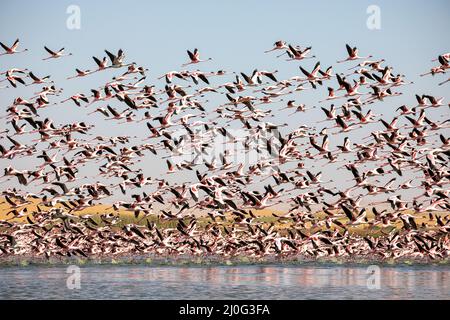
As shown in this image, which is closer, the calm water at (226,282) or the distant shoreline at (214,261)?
the calm water at (226,282)

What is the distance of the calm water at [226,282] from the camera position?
4497 centimetres

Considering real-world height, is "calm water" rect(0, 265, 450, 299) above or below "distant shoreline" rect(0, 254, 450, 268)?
below

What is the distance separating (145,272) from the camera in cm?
5731

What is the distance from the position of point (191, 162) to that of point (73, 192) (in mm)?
7813

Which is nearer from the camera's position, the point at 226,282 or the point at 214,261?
the point at 226,282

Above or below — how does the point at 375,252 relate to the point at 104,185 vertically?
below

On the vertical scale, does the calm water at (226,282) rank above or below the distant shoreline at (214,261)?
below

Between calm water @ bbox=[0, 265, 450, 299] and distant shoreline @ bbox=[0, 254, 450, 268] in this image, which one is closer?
calm water @ bbox=[0, 265, 450, 299]

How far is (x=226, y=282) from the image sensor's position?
5056 cm

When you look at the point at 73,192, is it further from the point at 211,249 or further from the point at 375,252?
the point at 375,252

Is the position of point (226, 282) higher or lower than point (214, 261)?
lower

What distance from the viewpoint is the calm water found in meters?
45.0
